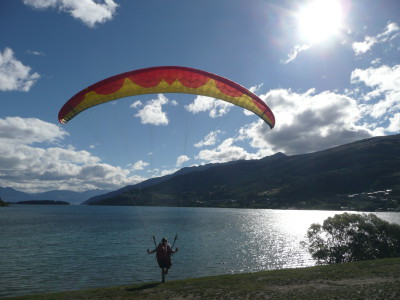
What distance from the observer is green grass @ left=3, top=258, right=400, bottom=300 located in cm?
1238

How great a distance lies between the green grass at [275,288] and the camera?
12383 mm

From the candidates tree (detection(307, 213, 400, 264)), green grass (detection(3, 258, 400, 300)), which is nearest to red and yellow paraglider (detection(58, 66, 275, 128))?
green grass (detection(3, 258, 400, 300))

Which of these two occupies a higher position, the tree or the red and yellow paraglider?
the red and yellow paraglider

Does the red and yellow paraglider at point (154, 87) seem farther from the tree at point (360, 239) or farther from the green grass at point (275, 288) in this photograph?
the tree at point (360, 239)

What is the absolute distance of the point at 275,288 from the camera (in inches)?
546

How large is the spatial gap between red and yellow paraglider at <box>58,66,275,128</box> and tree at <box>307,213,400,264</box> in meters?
22.7

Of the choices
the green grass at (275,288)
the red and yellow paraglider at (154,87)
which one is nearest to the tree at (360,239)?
the green grass at (275,288)

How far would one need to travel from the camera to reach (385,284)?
1367 cm

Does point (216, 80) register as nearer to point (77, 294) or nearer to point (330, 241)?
point (77, 294)

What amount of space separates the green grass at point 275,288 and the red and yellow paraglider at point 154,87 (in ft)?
32.0

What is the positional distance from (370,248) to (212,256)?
19.9 m

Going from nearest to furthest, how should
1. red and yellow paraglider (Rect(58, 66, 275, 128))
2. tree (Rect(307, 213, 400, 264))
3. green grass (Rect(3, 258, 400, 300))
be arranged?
1. green grass (Rect(3, 258, 400, 300))
2. red and yellow paraglider (Rect(58, 66, 275, 128))
3. tree (Rect(307, 213, 400, 264))

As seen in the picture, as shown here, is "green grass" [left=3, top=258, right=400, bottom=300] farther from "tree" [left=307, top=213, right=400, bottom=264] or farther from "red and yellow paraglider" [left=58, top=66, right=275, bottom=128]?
"tree" [left=307, top=213, right=400, bottom=264]

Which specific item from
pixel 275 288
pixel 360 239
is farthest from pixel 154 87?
pixel 360 239
